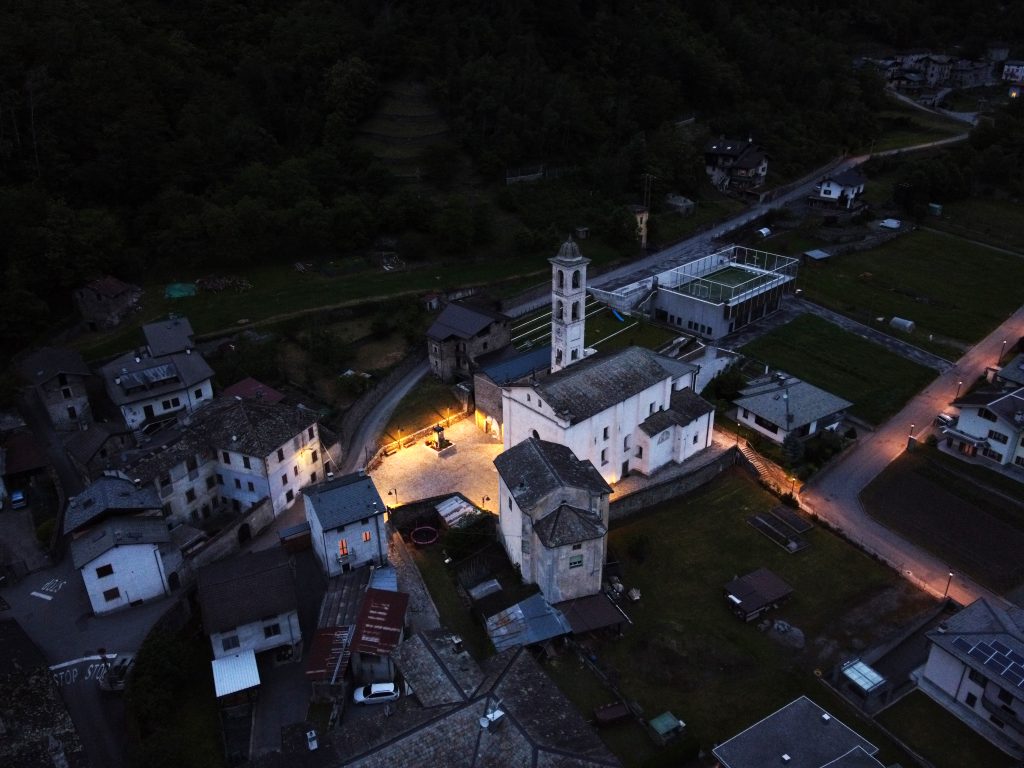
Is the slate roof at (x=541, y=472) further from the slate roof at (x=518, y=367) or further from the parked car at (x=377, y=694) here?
the parked car at (x=377, y=694)

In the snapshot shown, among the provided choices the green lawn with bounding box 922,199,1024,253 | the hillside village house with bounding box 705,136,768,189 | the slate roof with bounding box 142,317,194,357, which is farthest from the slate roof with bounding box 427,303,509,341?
the green lawn with bounding box 922,199,1024,253

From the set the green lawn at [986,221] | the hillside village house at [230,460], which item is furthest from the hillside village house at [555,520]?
the green lawn at [986,221]

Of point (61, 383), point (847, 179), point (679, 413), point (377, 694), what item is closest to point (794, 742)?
point (377, 694)

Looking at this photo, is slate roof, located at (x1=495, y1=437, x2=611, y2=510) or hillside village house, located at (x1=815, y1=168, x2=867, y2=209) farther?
hillside village house, located at (x1=815, y1=168, x2=867, y2=209)

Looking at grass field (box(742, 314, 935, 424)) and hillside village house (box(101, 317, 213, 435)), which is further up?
hillside village house (box(101, 317, 213, 435))

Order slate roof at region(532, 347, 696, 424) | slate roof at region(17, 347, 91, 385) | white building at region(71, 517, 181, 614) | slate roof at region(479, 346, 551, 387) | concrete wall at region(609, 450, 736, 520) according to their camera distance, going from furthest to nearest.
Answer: slate roof at region(479, 346, 551, 387) → slate roof at region(17, 347, 91, 385) → concrete wall at region(609, 450, 736, 520) → slate roof at region(532, 347, 696, 424) → white building at region(71, 517, 181, 614)

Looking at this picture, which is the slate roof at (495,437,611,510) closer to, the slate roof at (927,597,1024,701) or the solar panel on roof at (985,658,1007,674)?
the slate roof at (927,597,1024,701)
